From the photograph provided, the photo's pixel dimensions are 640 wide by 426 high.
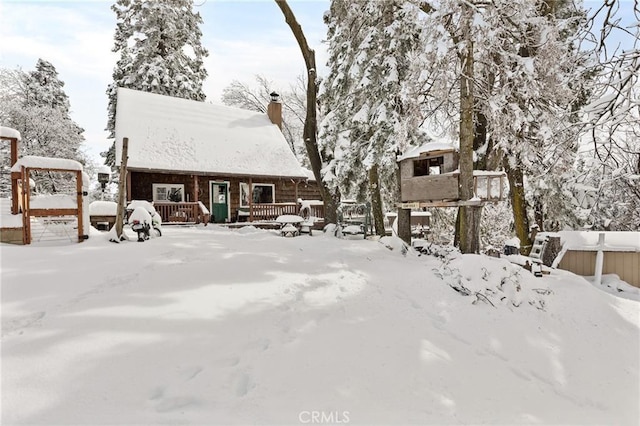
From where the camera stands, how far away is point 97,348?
3010 millimetres

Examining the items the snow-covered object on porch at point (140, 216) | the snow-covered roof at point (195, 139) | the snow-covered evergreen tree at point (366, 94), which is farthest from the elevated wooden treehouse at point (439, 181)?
the snow-covered roof at point (195, 139)

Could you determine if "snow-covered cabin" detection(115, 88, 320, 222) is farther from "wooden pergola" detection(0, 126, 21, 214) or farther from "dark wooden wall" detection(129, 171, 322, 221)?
"wooden pergola" detection(0, 126, 21, 214)

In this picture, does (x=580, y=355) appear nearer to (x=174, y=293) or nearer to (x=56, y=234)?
(x=174, y=293)

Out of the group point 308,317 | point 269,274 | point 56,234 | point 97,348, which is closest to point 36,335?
point 97,348

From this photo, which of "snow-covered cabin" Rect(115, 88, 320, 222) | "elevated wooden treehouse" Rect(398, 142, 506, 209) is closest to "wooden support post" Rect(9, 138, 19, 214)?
"snow-covered cabin" Rect(115, 88, 320, 222)

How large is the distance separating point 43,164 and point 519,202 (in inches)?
515

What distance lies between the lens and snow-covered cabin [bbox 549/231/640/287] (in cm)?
927

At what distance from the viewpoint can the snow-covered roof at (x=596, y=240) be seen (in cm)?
926

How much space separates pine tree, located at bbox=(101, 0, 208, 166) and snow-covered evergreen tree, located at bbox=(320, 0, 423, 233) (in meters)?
12.3

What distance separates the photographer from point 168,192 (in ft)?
52.1

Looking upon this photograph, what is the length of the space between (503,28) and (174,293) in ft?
26.9

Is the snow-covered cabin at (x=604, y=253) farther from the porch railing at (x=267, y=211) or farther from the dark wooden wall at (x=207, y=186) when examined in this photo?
the dark wooden wall at (x=207, y=186)

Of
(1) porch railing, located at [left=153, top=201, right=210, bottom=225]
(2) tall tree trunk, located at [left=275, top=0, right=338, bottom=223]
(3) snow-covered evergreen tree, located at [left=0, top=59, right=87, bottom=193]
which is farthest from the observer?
(3) snow-covered evergreen tree, located at [left=0, top=59, right=87, bottom=193]

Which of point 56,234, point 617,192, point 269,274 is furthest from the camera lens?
point 617,192
